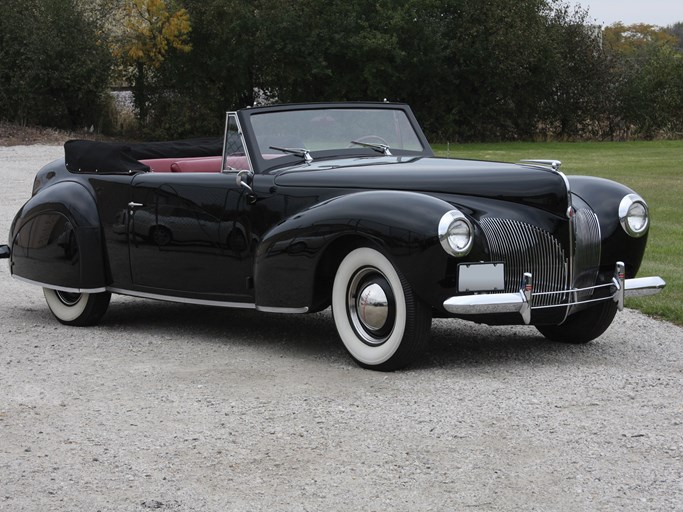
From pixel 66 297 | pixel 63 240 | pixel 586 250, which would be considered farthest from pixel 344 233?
pixel 66 297

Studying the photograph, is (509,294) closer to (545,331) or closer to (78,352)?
(545,331)

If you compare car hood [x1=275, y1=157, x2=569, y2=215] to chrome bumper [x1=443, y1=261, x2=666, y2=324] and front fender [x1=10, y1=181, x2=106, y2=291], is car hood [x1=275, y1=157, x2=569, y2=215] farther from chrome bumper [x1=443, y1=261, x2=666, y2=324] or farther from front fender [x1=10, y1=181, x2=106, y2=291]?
front fender [x1=10, y1=181, x2=106, y2=291]

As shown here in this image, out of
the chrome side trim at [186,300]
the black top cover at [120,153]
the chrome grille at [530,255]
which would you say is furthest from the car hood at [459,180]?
the black top cover at [120,153]

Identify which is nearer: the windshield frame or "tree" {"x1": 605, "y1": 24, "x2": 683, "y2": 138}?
the windshield frame

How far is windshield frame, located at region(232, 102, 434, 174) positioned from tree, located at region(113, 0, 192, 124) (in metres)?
32.2

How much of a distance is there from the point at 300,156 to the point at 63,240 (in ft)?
6.01

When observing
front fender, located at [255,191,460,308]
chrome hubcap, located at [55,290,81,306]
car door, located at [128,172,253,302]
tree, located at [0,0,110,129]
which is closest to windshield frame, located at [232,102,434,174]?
car door, located at [128,172,253,302]

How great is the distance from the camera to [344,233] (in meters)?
6.11

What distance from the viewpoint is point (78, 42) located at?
124 feet

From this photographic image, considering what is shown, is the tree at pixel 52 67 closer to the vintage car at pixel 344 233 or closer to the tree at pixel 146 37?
the tree at pixel 146 37

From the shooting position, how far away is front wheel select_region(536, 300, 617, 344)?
22.3ft

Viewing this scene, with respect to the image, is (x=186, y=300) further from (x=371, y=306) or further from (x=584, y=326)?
(x=584, y=326)

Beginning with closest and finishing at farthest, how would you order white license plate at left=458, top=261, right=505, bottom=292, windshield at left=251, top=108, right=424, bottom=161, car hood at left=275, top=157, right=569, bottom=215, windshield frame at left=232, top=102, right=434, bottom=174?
white license plate at left=458, top=261, right=505, bottom=292, car hood at left=275, top=157, right=569, bottom=215, windshield frame at left=232, top=102, right=434, bottom=174, windshield at left=251, top=108, right=424, bottom=161

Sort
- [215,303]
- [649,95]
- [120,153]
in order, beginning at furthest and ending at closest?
[649,95] → [120,153] → [215,303]
